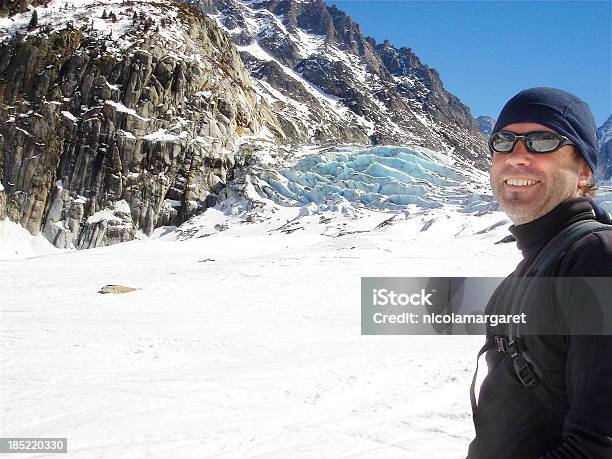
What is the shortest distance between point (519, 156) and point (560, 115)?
0.20 metres

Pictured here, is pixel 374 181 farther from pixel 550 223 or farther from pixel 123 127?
pixel 550 223

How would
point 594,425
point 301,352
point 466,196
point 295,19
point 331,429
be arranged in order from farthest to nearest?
1. point 295,19
2. point 466,196
3. point 301,352
4. point 331,429
5. point 594,425

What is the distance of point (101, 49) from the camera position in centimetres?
5831

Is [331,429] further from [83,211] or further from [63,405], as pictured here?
[83,211]

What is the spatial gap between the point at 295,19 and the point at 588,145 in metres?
199

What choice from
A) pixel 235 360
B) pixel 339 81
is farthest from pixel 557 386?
pixel 339 81

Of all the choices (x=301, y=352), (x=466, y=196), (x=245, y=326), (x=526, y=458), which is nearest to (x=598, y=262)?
(x=526, y=458)

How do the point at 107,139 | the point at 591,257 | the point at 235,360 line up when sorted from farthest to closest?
the point at 107,139
the point at 235,360
the point at 591,257

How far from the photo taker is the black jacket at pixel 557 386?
52.4 inches

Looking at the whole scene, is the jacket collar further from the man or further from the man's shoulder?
the man's shoulder

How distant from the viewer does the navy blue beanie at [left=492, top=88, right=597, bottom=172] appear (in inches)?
69.3

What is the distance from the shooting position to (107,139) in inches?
2160

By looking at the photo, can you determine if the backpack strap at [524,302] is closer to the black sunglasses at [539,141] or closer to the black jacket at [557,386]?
the black jacket at [557,386]
